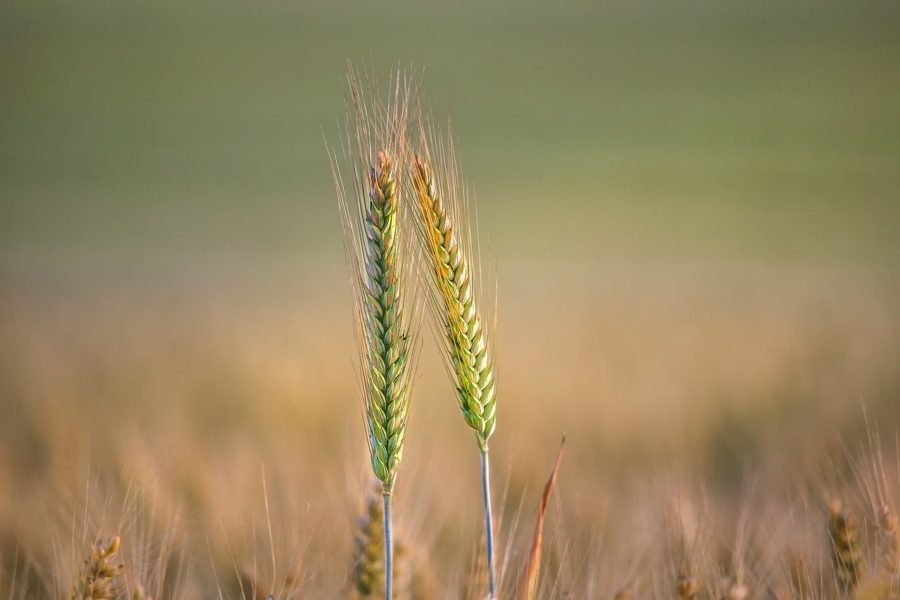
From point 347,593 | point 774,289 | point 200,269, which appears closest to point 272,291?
point 200,269

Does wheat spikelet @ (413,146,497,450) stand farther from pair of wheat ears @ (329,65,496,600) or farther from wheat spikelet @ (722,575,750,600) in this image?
wheat spikelet @ (722,575,750,600)

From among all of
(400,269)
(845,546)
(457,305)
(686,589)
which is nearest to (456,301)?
(457,305)

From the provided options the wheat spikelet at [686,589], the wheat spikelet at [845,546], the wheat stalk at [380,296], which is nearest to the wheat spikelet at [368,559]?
the wheat stalk at [380,296]

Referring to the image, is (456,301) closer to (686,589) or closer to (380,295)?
(380,295)

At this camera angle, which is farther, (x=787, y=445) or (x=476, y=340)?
(x=787, y=445)

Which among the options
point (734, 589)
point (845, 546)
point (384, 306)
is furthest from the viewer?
point (845, 546)

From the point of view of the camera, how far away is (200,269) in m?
12.1

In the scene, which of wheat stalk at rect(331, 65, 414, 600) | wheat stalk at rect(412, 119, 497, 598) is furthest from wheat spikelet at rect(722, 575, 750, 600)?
wheat stalk at rect(331, 65, 414, 600)

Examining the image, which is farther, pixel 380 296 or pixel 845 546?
pixel 845 546

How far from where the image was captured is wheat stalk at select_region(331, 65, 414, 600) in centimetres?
135

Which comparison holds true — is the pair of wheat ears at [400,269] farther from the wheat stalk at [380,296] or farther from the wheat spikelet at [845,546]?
the wheat spikelet at [845,546]

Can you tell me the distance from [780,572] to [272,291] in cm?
891

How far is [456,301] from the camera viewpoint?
1.40 metres

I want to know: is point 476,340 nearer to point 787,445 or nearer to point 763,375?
point 787,445
